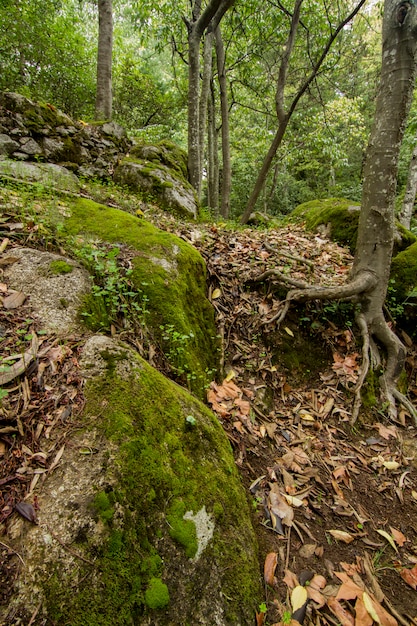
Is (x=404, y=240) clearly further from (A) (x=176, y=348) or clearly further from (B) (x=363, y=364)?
(A) (x=176, y=348)

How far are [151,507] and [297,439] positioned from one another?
6.01ft

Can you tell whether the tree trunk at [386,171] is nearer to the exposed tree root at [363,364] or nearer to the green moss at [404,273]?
the exposed tree root at [363,364]

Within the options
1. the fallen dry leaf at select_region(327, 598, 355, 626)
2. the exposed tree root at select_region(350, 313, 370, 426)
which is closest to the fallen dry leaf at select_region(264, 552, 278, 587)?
the fallen dry leaf at select_region(327, 598, 355, 626)

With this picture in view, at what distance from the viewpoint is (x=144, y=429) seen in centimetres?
166

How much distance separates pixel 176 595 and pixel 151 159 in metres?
7.29

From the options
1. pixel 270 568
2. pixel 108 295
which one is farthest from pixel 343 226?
pixel 270 568

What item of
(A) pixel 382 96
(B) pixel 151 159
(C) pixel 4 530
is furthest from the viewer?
(B) pixel 151 159

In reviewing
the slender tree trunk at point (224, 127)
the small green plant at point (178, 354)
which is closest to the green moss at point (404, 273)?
the small green plant at point (178, 354)

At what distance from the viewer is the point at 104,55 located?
6.79 m

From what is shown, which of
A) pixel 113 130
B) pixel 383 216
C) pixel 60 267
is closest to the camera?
pixel 60 267

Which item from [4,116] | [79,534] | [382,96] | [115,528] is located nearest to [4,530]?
[79,534]

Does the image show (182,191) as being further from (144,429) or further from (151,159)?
(144,429)

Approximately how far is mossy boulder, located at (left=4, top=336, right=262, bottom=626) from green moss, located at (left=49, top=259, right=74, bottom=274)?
854 millimetres

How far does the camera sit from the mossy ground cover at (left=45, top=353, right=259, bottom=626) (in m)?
1.20
